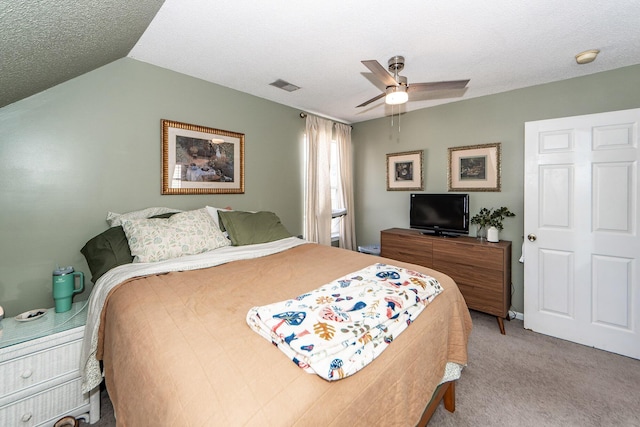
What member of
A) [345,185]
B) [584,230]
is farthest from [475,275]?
[345,185]

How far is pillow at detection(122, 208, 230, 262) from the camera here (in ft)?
6.40

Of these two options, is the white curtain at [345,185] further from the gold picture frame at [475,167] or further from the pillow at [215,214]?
the pillow at [215,214]

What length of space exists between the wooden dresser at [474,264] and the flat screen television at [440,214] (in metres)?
0.20

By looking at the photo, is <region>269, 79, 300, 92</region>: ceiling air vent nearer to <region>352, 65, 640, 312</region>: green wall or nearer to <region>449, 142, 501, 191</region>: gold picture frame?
<region>352, 65, 640, 312</region>: green wall

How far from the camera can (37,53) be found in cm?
142

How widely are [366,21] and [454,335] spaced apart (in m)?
2.12

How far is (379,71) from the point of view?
1837 millimetres

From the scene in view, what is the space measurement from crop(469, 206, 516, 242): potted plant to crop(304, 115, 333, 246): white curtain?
6.49ft

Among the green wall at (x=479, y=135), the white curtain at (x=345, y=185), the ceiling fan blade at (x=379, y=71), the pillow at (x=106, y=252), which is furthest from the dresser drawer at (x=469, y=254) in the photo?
the pillow at (x=106, y=252)

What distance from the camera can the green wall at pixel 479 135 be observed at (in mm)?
2627

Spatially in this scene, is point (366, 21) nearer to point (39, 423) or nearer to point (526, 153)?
point (526, 153)

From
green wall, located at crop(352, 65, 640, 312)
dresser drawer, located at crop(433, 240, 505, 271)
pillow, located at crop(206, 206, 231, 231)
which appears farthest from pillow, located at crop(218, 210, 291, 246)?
green wall, located at crop(352, 65, 640, 312)

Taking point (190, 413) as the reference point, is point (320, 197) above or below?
above

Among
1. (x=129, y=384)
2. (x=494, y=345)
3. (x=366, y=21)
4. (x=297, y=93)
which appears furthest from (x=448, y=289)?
(x=297, y=93)
